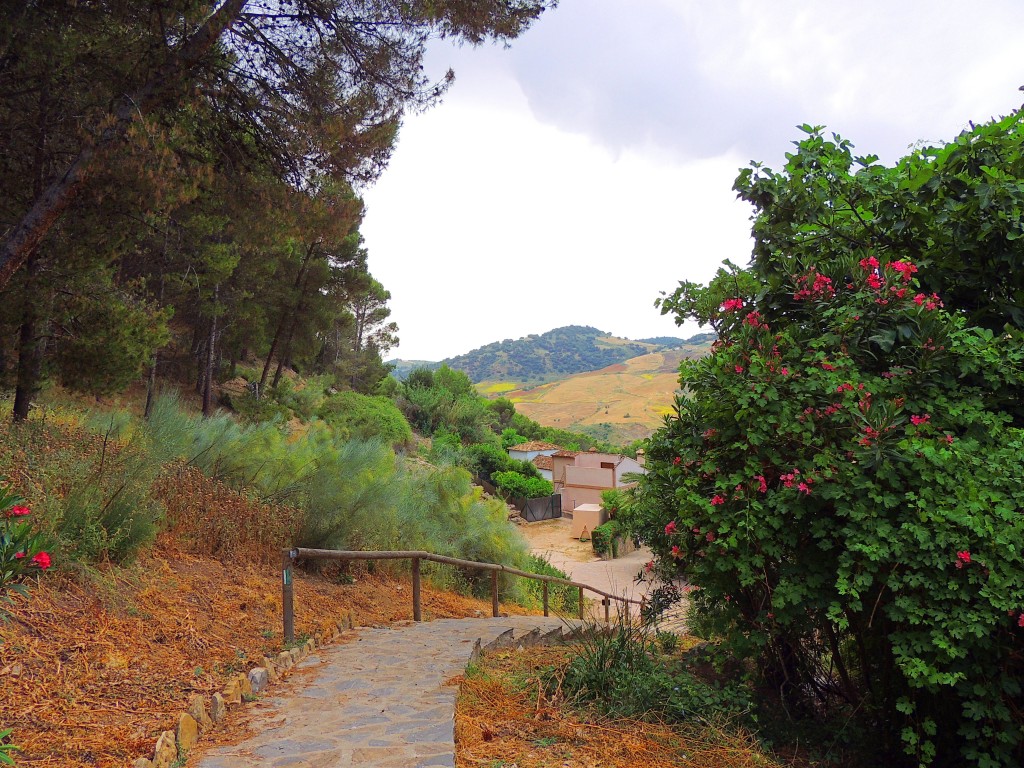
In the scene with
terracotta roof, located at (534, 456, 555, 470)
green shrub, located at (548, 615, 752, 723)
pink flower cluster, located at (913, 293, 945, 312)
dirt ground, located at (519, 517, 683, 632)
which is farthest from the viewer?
terracotta roof, located at (534, 456, 555, 470)

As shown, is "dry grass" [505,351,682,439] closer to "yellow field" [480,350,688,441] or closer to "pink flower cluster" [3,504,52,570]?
"yellow field" [480,350,688,441]

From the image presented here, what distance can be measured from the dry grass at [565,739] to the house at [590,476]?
3414cm

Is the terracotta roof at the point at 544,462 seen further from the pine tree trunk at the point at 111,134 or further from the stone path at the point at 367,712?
the pine tree trunk at the point at 111,134

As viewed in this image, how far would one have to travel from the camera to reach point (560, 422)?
95375mm

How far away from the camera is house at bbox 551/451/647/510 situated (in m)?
38.8

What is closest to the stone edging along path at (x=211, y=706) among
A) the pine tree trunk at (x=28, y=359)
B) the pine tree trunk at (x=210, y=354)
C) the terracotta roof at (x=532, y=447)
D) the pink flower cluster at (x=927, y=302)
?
the pink flower cluster at (x=927, y=302)

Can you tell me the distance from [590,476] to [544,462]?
5.23 metres

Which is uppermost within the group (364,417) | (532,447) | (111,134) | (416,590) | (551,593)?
(111,134)

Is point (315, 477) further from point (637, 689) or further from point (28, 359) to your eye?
point (637, 689)

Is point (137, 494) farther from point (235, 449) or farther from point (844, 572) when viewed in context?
point (844, 572)

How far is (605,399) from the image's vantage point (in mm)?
108625

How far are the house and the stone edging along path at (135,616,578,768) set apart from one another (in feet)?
109

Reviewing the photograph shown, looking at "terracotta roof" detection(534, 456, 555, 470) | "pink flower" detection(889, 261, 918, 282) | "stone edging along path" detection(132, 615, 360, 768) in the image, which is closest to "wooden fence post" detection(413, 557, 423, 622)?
"stone edging along path" detection(132, 615, 360, 768)

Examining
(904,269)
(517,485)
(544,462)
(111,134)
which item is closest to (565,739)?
(904,269)
